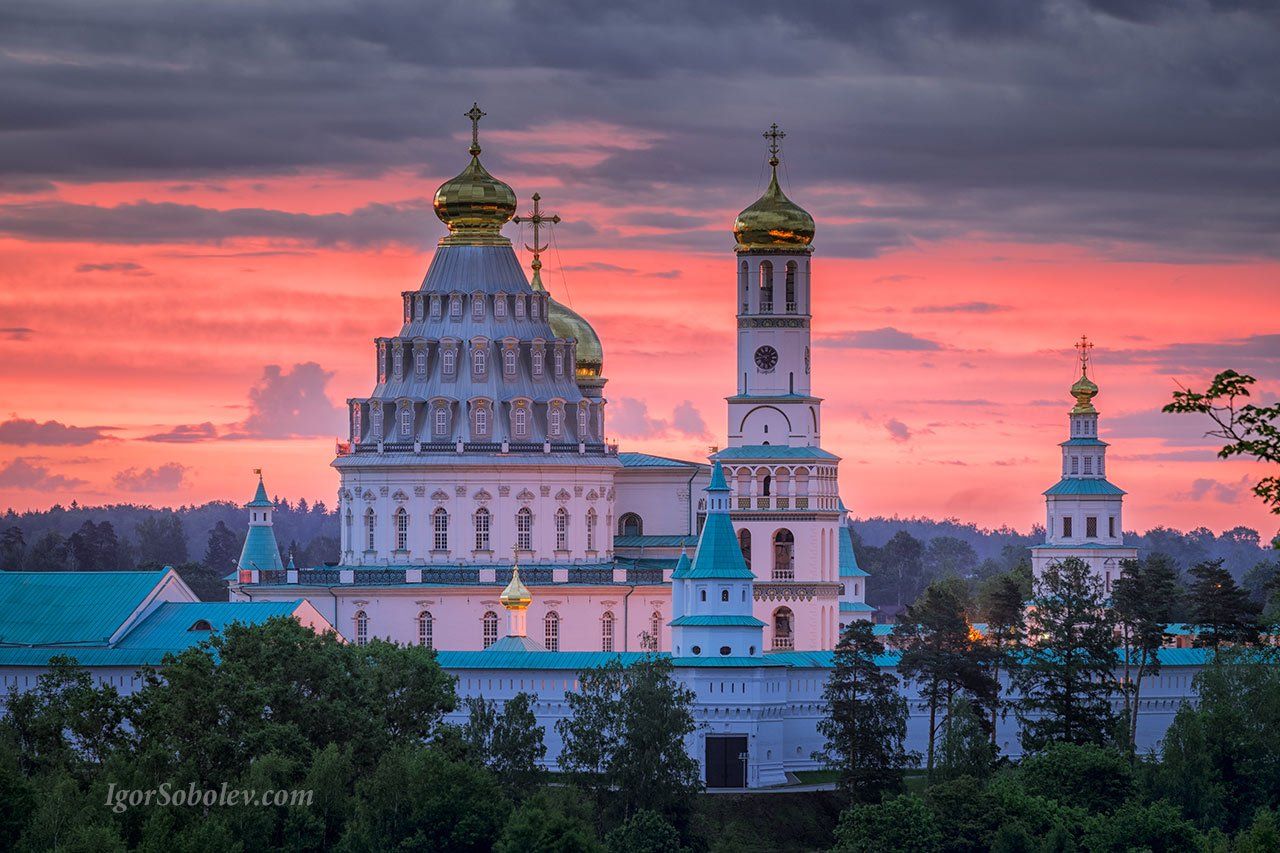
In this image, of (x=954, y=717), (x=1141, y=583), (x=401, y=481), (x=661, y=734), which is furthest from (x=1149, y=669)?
(x=401, y=481)

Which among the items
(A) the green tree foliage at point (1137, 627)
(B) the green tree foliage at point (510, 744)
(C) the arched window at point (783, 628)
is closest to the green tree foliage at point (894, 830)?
(B) the green tree foliage at point (510, 744)

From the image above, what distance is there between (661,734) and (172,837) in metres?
14.0

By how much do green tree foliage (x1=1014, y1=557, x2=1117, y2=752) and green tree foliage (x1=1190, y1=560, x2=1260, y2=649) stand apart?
432cm

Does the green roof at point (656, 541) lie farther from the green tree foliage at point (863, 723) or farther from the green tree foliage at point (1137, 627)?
the green tree foliage at point (863, 723)

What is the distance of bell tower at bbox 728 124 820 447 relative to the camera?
86438 mm

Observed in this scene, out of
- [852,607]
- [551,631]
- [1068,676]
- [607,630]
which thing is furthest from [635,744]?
[852,607]

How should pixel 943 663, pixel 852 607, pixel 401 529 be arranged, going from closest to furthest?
pixel 943 663 < pixel 401 529 < pixel 852 607

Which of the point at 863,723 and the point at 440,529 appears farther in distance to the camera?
the point at 440,529

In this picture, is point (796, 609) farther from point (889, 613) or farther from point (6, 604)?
point (889, 613)

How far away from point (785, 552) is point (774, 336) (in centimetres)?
614

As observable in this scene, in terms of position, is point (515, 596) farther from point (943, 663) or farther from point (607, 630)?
point (943, 663)

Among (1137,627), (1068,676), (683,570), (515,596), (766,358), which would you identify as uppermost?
(766,358)

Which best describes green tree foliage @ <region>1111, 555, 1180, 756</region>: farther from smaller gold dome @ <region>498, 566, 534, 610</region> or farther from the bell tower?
smaller gold dome @ <region>498, 566, 534, 610</region>

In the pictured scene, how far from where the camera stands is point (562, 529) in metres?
88.7
